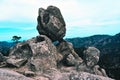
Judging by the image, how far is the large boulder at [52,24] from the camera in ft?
244

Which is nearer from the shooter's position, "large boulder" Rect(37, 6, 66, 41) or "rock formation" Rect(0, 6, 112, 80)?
"rock formation" Rect(0, 6, 112, 80)

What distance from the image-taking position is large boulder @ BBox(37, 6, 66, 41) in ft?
244

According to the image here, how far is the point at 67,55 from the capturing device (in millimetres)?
73438

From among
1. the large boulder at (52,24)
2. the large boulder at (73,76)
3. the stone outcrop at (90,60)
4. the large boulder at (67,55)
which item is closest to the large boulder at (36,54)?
the large boulder at (67,55)

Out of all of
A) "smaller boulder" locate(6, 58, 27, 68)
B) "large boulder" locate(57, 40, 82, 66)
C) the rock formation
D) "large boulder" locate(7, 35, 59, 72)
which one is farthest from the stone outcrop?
"smaller boulder" locate(6, 58, 27, 68)

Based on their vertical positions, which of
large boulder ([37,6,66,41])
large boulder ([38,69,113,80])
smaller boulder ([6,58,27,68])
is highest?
large boulder ([37,6,66,41])

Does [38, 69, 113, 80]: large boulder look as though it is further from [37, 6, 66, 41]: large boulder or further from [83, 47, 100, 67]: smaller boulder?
[37, 6, 66, 41]: large boulder

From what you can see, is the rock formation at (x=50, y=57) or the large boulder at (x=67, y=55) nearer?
the rock formation at (x=50, y=57)

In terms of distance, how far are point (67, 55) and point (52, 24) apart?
24.6 feet

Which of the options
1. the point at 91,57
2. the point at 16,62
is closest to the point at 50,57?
the point at 16,62

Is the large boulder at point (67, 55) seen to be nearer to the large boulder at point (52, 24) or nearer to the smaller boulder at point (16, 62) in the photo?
the large boulder at point (52, 24)

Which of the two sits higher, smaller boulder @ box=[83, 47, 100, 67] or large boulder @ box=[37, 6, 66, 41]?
large boulder @ box=[37, 6, 66, 41]

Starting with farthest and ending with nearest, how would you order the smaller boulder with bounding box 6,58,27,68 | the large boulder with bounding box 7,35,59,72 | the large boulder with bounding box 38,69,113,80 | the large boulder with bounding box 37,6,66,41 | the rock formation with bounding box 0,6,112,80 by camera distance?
the large boulder with bounding box 37,6,66,41 < the smaller boulder with bounding box 6,58,27,68 < the large boulder with bounding box 7,35,59,72 < the rock formation with bounding box 0,6,112,80 < the large boulder with bounding box 38,69,113,80

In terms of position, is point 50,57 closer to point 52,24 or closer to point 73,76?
point 52,24
